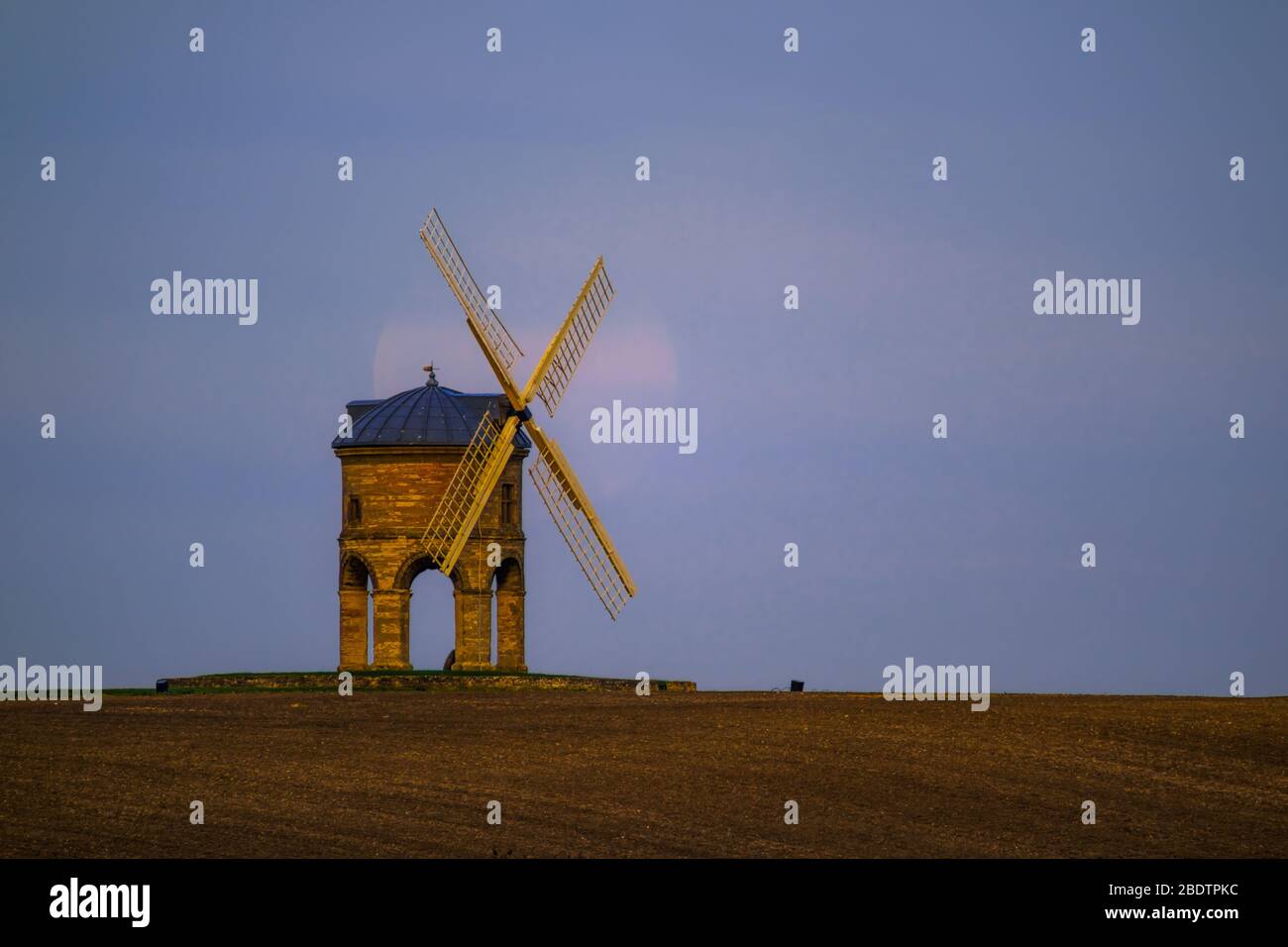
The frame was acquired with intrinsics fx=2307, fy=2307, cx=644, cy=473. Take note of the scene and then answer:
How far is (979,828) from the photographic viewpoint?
26719 mm

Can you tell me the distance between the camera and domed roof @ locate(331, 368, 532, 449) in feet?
158

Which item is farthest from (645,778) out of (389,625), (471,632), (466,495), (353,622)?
(353,622)

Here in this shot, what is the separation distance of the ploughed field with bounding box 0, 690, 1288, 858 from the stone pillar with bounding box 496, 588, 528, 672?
1278 centimetres

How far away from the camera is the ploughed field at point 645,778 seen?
2550 centimetres
